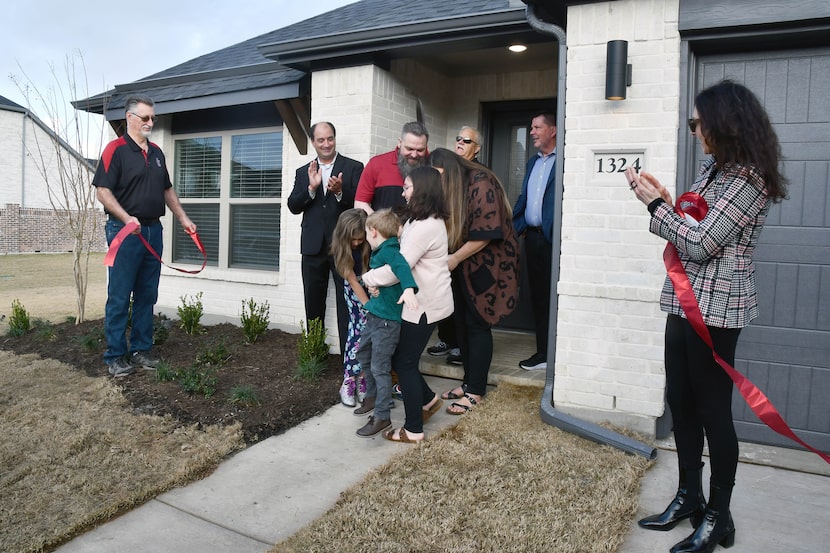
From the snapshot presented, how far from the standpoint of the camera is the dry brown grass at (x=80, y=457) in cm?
276

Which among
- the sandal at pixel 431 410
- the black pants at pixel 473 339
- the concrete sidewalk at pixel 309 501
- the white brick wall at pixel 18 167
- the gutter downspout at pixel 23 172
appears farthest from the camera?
the gutter downspout at pixel 23 172

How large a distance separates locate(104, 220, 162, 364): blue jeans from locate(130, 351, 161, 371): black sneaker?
4cm

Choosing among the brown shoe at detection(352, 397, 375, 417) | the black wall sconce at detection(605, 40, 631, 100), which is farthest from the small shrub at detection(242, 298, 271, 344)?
the black wall sconce at detection(605, 40, 631, 100)

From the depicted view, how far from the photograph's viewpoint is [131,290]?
190 inches

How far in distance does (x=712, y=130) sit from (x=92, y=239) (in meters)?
6.56

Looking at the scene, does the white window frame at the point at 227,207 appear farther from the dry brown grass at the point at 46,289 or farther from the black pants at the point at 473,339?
the black pants at the point at 473,339

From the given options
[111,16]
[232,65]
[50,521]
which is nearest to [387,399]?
[50,521]

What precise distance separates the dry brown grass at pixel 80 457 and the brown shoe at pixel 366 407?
762mm

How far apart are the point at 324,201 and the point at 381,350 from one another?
171 cm

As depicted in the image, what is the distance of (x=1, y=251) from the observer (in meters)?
23.7

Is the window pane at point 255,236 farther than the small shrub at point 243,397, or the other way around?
the window pane at point 255,236

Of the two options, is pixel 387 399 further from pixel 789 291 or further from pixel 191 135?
pixel 191 135

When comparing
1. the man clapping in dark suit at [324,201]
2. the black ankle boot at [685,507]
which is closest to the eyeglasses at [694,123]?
the black ankle boot at [685,507]

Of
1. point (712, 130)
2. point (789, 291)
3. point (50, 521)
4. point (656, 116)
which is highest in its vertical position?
point (656, 116)
